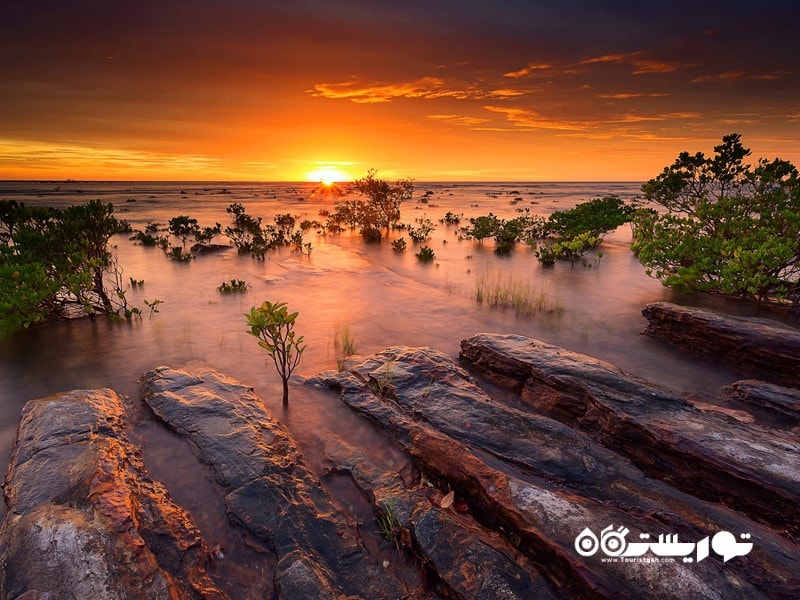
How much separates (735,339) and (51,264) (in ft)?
50.7

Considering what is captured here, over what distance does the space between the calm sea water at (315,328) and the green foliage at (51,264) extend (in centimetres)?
64

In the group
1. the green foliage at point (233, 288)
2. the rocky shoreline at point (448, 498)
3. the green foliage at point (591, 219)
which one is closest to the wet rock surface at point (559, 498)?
the rocky shoreline at point (448, 498)

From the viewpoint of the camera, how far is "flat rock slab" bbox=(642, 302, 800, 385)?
23.3 ft

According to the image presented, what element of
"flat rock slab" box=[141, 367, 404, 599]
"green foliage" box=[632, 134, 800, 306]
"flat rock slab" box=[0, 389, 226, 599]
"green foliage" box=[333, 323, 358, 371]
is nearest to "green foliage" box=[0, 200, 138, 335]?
"flat rock slab" box=[141, 367, 404, 599]

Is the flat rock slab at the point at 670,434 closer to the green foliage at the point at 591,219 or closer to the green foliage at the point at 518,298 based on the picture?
the green foliage at the point at 518,298

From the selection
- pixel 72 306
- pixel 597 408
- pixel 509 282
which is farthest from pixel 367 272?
pixel 597 408

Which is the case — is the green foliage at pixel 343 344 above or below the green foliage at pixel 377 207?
below

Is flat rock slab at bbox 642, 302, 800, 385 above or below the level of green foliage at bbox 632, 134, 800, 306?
below

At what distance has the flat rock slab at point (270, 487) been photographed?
3408mm

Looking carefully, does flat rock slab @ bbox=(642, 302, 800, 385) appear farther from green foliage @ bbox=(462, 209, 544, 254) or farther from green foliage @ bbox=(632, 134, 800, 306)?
green foliage @ bbox=(462, 209, 544, 254)

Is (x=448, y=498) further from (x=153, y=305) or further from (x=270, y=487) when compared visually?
(x=153, y=305)

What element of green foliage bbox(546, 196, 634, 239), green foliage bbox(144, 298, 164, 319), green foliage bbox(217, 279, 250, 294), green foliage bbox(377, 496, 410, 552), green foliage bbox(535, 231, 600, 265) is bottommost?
green foliage bbox(377, 496, 410, 552)

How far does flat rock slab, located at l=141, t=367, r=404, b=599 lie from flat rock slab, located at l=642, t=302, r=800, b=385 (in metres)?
8.03

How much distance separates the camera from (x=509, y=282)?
48.5 feet
